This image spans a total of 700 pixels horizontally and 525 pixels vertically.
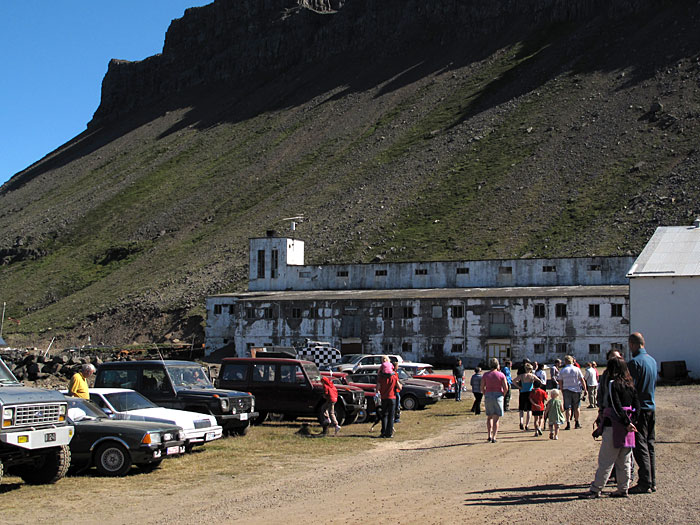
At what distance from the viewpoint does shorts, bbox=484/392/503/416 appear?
1752 cm

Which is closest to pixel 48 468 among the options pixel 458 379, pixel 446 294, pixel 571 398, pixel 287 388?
pixel 287 388

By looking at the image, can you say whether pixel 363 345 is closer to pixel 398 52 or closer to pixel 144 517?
pixel 144 517

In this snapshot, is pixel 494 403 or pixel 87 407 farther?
pixel 494 403

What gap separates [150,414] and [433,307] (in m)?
35.4

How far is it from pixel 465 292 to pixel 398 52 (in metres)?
95.7

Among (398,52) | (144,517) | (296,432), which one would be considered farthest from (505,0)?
(144,517)

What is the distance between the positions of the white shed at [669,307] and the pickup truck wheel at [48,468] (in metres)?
26.6

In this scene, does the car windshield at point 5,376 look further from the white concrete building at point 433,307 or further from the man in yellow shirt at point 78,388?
the white concrete building at point 433,307

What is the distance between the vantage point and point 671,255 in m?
36.2

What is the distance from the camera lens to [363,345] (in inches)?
2029

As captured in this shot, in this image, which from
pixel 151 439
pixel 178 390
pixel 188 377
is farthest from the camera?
pixel 188 377

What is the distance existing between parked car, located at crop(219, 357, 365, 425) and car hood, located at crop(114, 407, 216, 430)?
5.13 meters

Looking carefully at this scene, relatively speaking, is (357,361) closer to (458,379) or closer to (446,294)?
(458,379)

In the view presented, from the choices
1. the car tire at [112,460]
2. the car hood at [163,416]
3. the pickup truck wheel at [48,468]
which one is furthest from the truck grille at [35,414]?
the car hood at [163,416]
